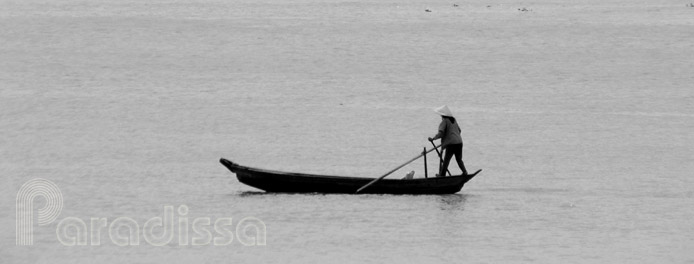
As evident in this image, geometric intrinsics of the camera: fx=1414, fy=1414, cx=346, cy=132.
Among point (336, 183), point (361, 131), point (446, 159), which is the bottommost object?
point (361, 131)

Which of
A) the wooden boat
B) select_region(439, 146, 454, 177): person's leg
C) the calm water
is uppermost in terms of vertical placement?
select_region(439, 146, 454, 177): person's leg

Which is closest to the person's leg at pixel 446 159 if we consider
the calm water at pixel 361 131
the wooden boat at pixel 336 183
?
the wooden boat at pixel 336 183

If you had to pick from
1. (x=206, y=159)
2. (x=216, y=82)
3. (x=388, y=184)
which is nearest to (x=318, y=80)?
(x=216, y=82)

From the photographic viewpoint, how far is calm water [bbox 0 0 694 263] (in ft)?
77.8

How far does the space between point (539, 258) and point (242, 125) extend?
71.3 feet

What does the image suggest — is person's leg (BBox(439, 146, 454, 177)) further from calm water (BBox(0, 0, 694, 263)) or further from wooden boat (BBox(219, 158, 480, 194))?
calm water (BBox(0, 0, 694, 263))

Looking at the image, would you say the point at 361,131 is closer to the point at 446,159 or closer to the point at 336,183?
the point at 446,159

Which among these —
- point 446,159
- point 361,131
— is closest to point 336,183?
point 446,159

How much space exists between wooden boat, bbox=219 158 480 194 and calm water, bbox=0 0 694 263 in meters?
0.22

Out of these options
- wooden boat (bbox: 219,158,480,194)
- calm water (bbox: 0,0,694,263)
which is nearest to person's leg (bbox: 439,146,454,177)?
wooden boat (bbox: 219,158,480,194)

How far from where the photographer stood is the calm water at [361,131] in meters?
23.7

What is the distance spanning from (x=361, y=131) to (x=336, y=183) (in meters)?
13.7

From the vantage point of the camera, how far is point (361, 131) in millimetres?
41000

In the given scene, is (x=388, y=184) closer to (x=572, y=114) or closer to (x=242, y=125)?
(x=242, y=125)
